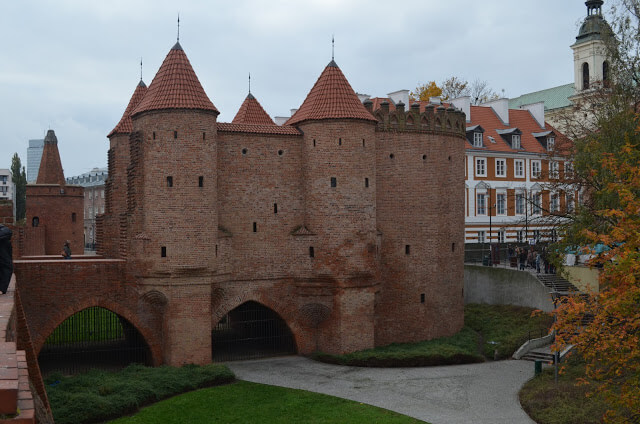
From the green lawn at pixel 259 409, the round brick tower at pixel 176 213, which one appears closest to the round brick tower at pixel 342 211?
the round brick tower at pixel 176 213

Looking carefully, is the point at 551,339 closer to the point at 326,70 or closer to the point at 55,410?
the point at 326,70

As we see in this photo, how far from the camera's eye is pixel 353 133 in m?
25.0

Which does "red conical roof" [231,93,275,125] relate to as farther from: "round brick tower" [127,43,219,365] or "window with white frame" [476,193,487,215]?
"window with white frame" [476,193,487,215]

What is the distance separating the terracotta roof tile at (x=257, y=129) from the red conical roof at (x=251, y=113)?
3.84 m

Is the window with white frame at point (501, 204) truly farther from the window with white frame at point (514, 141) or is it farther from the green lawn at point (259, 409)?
the green lawn at point (259, 409)

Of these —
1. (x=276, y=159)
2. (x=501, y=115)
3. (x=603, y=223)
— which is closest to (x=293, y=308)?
(x=276, y=159)

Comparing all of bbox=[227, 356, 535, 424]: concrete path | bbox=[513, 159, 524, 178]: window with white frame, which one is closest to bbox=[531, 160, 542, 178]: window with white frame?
bbox=[513, 159, 524, 178]: window with white frame

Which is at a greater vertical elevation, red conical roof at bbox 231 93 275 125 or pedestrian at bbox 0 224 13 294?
red conical roof at bbox 231 93 275 125

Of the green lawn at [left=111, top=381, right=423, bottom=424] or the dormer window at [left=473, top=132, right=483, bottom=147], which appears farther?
the dormer window at [left=473, top=132, right=483, bottom=147]

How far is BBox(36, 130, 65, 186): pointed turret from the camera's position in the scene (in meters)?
41.8

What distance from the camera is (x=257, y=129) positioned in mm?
24656

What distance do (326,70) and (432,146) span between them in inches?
225

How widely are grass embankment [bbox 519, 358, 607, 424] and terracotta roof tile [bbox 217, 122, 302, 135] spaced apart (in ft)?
41.7

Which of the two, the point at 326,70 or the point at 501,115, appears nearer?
the point at 326,70
